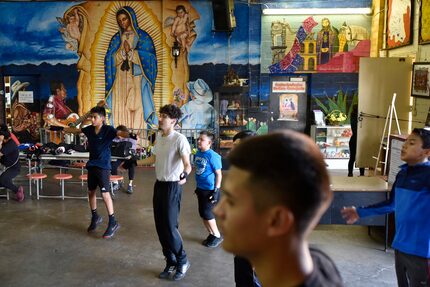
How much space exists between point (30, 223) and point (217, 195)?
10.4ft

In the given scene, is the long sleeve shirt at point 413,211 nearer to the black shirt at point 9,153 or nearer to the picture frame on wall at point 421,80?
the picture frame on wall at point 421,80

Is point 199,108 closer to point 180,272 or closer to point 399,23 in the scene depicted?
point 399,23

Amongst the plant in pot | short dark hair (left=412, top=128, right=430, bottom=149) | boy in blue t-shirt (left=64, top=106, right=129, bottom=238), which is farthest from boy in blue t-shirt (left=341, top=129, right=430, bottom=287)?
the plant in pot

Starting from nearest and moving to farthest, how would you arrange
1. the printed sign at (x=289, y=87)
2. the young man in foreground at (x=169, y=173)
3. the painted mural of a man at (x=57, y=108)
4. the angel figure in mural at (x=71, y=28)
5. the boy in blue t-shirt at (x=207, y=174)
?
1. the young man in foreground at (x=169, y=173)
2. the boy in blue t-shirt at (x=207, y=174)
3. the printed sign at (x=289, y=87)
4. the angel figure in mural at (x=71, y=28)
5. the painted mural of a man at (x=57, y=108)

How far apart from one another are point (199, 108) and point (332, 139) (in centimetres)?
357

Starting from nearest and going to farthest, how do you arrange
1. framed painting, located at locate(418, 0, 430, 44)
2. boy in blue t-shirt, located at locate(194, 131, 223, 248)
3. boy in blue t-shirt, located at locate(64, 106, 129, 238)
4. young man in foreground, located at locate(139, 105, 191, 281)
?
young man in foreground, located at locate(139, 105, 191, 281) < boy in blue t-shirt, located at locate(194, 131, 223, 248) < boy in blue t-shirt, located at locate(64, 106, 129, 238) < framed painting, located at locate(418, 0, 430, 44)

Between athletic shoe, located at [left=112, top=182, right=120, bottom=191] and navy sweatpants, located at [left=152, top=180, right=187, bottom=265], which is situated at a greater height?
navy sweatpants, located at [left=152, top=180, right=187, bottom=265]

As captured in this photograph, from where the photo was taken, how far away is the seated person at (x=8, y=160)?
833 centimetres

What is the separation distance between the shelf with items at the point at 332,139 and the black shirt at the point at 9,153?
705cm

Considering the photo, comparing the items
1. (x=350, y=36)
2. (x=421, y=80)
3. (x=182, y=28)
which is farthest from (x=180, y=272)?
(x=350, y=36)

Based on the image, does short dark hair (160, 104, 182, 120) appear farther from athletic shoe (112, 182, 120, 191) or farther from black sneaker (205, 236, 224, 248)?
athletic shoe (112, 182, 120, 191)

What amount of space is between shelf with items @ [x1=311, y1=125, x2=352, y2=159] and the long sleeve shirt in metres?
8.71

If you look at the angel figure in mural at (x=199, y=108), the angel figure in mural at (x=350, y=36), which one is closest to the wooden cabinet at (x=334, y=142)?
the angel figure in mural at (x=350, y=36)

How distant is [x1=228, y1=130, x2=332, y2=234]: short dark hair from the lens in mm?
1153
